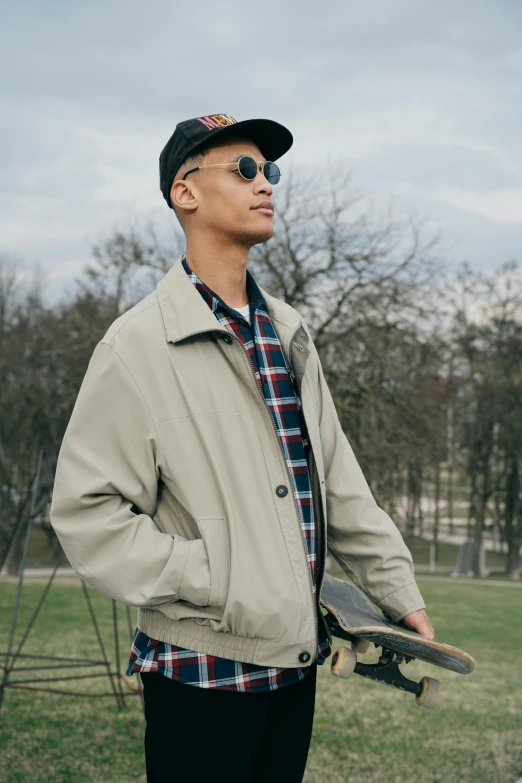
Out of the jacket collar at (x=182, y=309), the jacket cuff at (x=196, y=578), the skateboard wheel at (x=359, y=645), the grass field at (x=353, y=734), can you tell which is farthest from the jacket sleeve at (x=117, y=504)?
the grass field at (x=353, y=734)

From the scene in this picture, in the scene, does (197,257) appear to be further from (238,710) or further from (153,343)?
(238,710)

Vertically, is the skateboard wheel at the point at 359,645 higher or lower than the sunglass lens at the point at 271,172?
lower

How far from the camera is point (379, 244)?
1866 centimetres

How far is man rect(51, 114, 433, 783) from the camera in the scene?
1.96 metres

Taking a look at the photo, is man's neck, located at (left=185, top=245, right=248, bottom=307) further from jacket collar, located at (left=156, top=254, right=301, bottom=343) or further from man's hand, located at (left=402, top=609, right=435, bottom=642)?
man's hand, located at (left=402, top=609, right=435, bottom=642)

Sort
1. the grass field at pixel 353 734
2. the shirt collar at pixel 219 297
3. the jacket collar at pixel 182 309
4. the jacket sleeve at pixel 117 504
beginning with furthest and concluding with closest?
the grass field at pixel 353 734
the shirt collar at pixel 219 297
the jacket collar at pixel 182 309
the jacket sleeve at pixel 117 504

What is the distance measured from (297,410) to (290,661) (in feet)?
2.04

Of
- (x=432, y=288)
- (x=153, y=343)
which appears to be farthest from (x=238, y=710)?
(x=432, y=288)

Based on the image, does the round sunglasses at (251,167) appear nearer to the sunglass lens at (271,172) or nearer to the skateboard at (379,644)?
the sunglass lens at (271,172)

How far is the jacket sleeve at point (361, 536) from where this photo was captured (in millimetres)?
2316

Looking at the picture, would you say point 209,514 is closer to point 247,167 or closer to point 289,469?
point 289,469

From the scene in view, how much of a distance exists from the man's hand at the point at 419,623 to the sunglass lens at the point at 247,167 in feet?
4.07

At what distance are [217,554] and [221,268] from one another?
0.77 metres

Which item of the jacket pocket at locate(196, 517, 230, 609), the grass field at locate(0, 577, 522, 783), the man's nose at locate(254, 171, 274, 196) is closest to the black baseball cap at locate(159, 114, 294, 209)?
the man's nose at locate(254, 171, 274, 196)
